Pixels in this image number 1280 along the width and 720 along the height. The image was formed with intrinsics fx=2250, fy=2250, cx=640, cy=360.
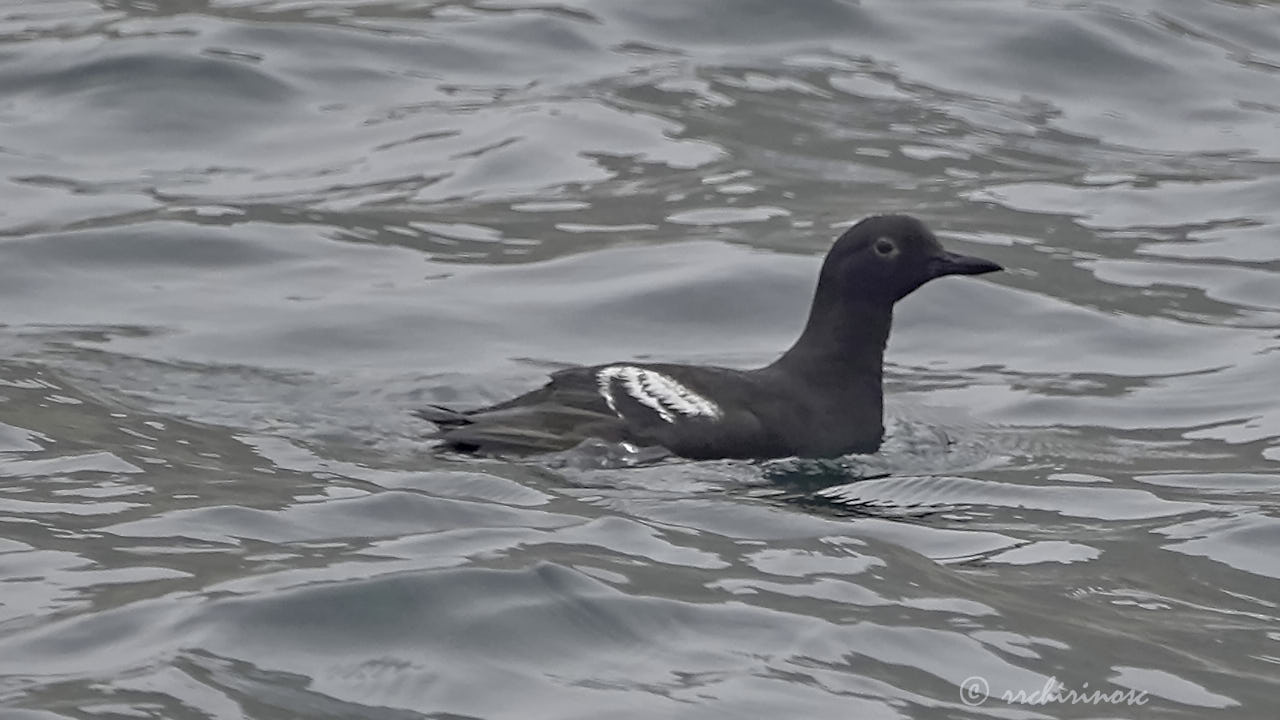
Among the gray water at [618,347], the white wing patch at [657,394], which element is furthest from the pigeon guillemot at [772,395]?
the gray water at [618,347]

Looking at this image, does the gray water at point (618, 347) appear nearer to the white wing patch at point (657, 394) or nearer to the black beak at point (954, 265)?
the white wing patch at point (657, 394)

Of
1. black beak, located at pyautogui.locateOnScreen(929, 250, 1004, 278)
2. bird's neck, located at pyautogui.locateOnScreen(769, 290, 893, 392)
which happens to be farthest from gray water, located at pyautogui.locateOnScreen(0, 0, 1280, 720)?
black beak, located at pyautogui.locateOnScreen(929, 250, 1004, 278)

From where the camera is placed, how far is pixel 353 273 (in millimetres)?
12414

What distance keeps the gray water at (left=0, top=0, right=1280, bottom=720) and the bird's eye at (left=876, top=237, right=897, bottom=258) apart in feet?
2.84

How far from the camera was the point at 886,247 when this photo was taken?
9.66 m

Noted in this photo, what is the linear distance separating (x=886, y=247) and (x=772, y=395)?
0.89 metres

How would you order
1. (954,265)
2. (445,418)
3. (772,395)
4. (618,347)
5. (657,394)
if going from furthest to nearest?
(618,347), (954,265), (772,395), (445,418), (657,394)

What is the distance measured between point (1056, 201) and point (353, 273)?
451 centimetres

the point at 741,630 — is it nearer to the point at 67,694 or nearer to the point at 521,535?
the point at 521,535

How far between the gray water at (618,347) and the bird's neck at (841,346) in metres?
0.39

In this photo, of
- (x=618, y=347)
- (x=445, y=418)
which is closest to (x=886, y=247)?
(x=445, y=418)

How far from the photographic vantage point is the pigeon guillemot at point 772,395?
9.00 meters

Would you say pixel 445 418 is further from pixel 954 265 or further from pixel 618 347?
pixel 618 347

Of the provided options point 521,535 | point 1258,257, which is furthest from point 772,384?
point 1258,257
